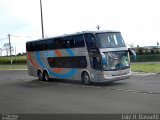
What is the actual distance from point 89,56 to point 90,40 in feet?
3.24

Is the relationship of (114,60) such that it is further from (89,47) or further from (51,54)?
(51,54)

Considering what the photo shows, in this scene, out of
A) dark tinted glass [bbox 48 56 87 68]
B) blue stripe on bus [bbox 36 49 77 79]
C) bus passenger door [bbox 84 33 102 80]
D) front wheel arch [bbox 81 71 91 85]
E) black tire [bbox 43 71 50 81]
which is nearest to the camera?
bus passenger door [bbox 84 33 102 80]

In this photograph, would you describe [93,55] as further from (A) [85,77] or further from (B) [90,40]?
(A) [85,77]

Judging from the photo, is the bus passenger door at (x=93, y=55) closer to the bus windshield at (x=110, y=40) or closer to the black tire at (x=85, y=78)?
the bus windshield at (x=110, y=40)

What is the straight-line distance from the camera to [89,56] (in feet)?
76.2

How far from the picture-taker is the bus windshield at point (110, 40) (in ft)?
74.0

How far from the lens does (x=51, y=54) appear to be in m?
28.0

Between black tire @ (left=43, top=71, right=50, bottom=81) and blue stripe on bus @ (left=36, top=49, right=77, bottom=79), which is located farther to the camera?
black tire @ (left=43, top=71, right=50, bottom=81)

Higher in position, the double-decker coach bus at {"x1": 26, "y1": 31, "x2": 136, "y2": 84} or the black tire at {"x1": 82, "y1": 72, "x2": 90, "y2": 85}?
the double-decker coach bus at {"x1": 26, "y1": 31, "x2": 136, "y2": 84}

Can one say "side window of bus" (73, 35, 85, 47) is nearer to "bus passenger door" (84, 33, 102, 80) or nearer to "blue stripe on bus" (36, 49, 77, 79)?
"bus passenger door" (84, 33, 102, 80)

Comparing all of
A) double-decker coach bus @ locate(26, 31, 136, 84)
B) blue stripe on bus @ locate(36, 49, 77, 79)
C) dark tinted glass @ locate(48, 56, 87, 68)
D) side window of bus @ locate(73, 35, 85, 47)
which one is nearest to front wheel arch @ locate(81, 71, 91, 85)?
double-decker coach bus @ locate(26, 31, 136, 84)

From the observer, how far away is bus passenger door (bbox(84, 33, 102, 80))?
73.9 ft

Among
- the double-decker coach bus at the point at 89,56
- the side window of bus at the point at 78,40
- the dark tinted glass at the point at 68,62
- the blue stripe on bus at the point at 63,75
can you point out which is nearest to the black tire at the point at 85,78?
the double-decker coach bus at the point at 89,56

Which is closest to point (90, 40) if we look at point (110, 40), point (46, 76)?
point (110, 40)
